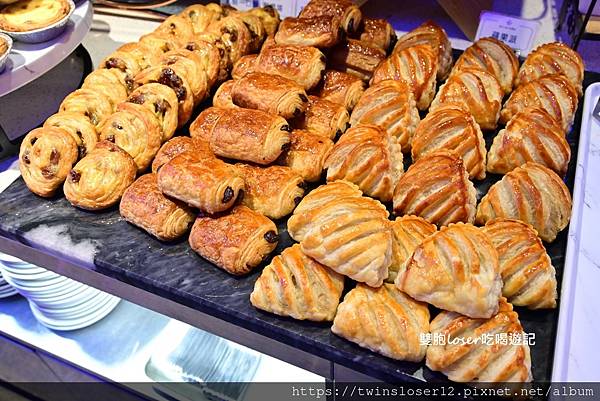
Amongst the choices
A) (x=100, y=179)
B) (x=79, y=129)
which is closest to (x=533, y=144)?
(x=100, y=179)

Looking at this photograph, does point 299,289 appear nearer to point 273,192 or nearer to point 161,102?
point 273,192

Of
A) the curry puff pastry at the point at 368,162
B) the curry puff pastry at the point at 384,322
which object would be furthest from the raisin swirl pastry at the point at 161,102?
the curry puff pastry at the point at 384,322

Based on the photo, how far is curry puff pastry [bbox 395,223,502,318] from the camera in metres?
1.69

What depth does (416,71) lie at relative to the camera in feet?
8.50

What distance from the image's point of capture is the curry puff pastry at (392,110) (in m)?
2.43

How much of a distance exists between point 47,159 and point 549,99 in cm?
220

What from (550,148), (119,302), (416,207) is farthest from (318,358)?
(119,302)

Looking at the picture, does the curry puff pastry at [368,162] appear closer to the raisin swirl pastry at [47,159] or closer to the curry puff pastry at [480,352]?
the curry puff pastry at [480,352]

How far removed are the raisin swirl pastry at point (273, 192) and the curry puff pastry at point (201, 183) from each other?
9cm

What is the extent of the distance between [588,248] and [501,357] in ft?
2.27

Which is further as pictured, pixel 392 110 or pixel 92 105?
pixel 92 105

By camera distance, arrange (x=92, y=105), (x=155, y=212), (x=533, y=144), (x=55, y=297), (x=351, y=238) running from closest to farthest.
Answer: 1. (x=351, y=238)
2. (x=155, y=212)
3. (x=533, y=144)
4. (x=92, y=105)
5. (x=55, y=297)

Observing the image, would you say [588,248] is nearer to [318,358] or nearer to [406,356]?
[406,356]

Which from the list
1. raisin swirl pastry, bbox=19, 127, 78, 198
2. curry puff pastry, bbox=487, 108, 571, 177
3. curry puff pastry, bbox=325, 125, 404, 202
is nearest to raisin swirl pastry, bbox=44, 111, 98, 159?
raisin swirl pastry, bbox=19, 127, 78, 198
